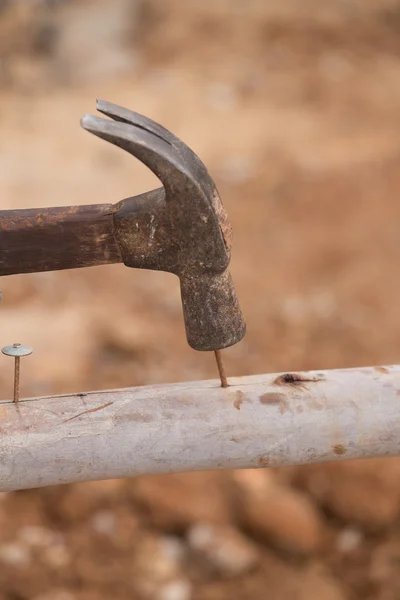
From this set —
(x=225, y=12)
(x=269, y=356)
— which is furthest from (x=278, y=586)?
(x=225, y=12)

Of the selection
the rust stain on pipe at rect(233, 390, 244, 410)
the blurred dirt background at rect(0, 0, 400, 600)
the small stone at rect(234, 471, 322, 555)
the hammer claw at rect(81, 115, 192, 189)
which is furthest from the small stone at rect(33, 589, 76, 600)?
the hammer claw at rect(81, 115, 192, 189)

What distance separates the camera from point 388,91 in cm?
870

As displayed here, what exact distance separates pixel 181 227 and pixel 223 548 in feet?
6.46

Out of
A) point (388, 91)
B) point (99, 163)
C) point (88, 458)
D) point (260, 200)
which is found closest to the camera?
point (88, 458)

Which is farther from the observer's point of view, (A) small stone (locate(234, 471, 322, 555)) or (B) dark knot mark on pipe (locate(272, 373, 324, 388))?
(A) small stone (locate(234, 471, 322, 555))

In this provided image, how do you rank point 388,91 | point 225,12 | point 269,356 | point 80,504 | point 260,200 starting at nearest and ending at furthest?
point 80,504
point 269,356
point 260,200
point 388,91
point 225,12

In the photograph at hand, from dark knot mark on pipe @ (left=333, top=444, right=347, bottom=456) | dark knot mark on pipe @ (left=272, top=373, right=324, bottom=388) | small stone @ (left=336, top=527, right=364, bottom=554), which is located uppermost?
dark knot mark on pipe @ (left=272, top=373, right=324, bottom=388)

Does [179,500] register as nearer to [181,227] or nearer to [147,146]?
[181,227]

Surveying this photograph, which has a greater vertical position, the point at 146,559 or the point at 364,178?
the point at 364,178

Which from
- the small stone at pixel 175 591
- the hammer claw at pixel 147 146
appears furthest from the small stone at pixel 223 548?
the hammer claw at pixel 147 146

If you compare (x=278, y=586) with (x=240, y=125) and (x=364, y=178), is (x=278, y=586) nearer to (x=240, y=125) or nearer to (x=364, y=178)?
(x=364, y=178)

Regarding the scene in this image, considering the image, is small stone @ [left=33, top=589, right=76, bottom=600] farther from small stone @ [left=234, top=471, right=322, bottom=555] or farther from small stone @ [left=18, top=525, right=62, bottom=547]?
small stone @ [left=234, top=471, right=322, bottom=555]

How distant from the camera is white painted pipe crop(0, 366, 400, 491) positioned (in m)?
1.71

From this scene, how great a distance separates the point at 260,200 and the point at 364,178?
901 mm
